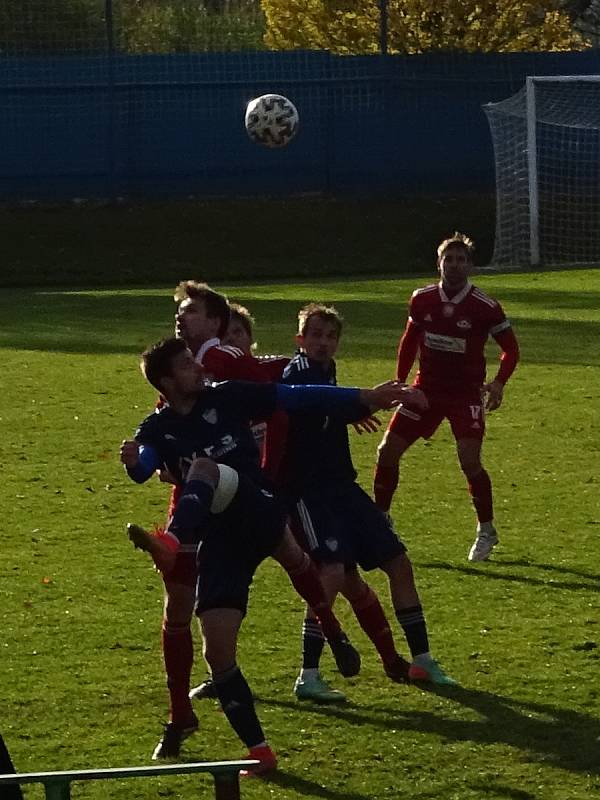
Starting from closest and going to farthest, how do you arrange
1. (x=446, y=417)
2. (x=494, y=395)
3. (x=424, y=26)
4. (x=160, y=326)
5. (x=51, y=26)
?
(x=494, y=395)
(x=446, y=417)
(x=160, y=326)
(x=424, y=26)
(x=51, y=26)

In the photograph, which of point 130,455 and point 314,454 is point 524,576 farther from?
point 130,455

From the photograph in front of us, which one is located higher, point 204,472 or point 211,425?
point 211,425

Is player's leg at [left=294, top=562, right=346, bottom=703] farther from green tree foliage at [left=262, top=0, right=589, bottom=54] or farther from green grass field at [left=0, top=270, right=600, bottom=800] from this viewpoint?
green tree foliage at [left=262, top=0, right=589, bottom=54]

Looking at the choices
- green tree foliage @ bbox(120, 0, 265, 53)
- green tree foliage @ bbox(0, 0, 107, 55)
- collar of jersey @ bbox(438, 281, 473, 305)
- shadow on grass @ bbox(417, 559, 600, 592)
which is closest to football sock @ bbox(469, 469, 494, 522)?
shadow on grass @ bbox(417, 559, 600, 592)

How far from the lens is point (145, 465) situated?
19.4ft

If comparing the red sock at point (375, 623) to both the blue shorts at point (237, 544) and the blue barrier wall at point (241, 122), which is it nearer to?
the blue shorts at point (237, 544)

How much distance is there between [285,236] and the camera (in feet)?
102

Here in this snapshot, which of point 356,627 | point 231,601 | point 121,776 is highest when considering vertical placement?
point 121,776

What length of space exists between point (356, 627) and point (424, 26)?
26.9 metres

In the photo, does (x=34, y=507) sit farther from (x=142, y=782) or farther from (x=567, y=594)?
(x=142, y=782)

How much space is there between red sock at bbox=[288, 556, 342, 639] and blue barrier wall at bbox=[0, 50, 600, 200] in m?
26.3

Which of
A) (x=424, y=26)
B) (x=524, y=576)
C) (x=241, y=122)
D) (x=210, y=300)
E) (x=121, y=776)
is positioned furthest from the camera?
(x=424, y=26)

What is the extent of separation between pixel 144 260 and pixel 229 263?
61.1 inches

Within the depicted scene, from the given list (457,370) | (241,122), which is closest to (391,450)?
(457,370)
